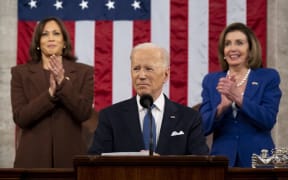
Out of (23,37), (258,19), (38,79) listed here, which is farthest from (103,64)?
→ (38,79)

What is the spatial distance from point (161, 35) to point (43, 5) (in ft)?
3.64

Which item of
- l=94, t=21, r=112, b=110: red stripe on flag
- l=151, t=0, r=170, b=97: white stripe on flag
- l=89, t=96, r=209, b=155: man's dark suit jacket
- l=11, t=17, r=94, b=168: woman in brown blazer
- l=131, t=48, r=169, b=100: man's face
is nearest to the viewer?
l=89, t=96, r=209, b=155: man's dark suit jacket

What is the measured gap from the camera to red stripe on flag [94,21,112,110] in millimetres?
7758

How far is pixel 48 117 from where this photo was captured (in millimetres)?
6062

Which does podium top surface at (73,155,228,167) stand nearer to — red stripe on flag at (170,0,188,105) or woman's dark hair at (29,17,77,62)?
woman's dark hair at (29,17,77,62)

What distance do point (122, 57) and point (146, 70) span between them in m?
2.71

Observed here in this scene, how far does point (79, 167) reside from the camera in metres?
4.17

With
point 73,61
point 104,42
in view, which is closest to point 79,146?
point 73,61

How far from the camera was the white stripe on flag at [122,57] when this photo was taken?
7809mm

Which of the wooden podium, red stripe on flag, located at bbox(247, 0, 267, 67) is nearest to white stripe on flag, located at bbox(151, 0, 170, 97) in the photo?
red stripe on flag, located at bbox(247, 0, 267, 67)

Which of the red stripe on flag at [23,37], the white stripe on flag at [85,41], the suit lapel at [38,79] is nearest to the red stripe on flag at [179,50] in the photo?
the white stripe on flag at [85,41]

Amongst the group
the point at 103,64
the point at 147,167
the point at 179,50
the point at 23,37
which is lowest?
the point at 147,167

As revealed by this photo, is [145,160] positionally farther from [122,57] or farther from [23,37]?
[23,37]

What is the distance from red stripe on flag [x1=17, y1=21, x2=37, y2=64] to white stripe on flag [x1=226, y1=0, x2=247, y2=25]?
1765 millimetres
